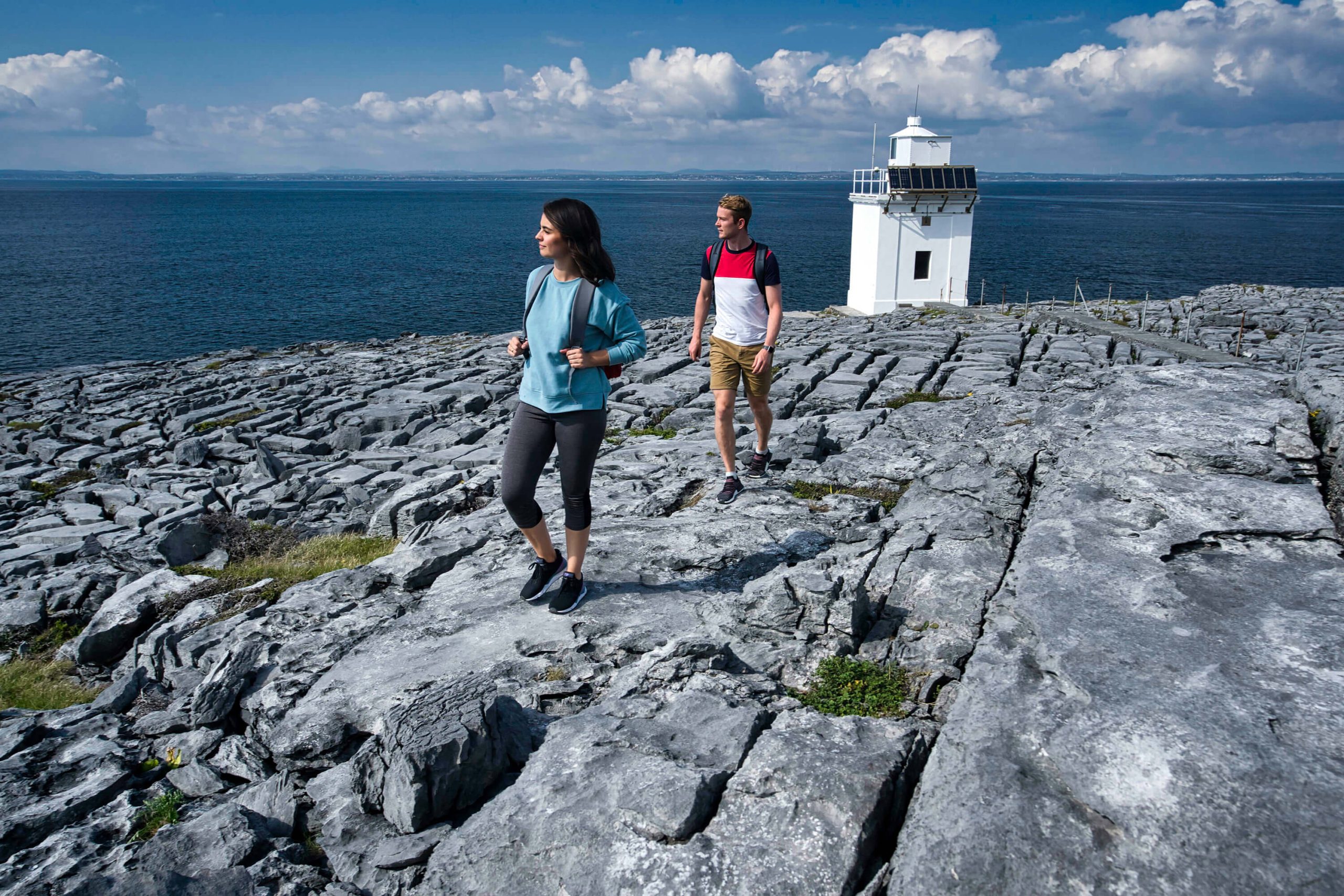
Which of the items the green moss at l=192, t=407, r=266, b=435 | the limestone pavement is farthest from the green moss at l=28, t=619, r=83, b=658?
the green moss at l=192, t=407, r=266, b=435

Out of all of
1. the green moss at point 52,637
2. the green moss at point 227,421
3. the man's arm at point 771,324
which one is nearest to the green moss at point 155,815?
the green moss at point 52,637

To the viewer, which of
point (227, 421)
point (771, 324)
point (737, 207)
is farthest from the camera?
point (227, 421)

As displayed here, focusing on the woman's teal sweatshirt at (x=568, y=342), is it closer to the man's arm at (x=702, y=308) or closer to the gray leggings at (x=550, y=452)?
the gray leggings at (x=550, y=452)

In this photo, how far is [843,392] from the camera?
14211 millimetres

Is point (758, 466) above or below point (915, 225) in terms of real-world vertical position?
below

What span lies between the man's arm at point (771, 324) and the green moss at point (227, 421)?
14371mm

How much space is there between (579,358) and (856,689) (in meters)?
2.51

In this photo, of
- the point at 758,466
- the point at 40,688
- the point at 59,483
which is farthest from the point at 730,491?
the point at 59,483

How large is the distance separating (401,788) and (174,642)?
394cm

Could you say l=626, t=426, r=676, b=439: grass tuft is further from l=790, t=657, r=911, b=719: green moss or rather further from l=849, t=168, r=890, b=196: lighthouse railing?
l=849, t=168, r=890, b=196: lighthouse railing

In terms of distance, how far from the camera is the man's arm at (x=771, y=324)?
7195 millimetres

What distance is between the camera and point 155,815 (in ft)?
13.2

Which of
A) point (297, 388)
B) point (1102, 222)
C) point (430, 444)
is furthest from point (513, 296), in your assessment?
point (1102, 222)

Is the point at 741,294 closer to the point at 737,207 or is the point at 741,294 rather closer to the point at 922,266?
the point at 737,207
